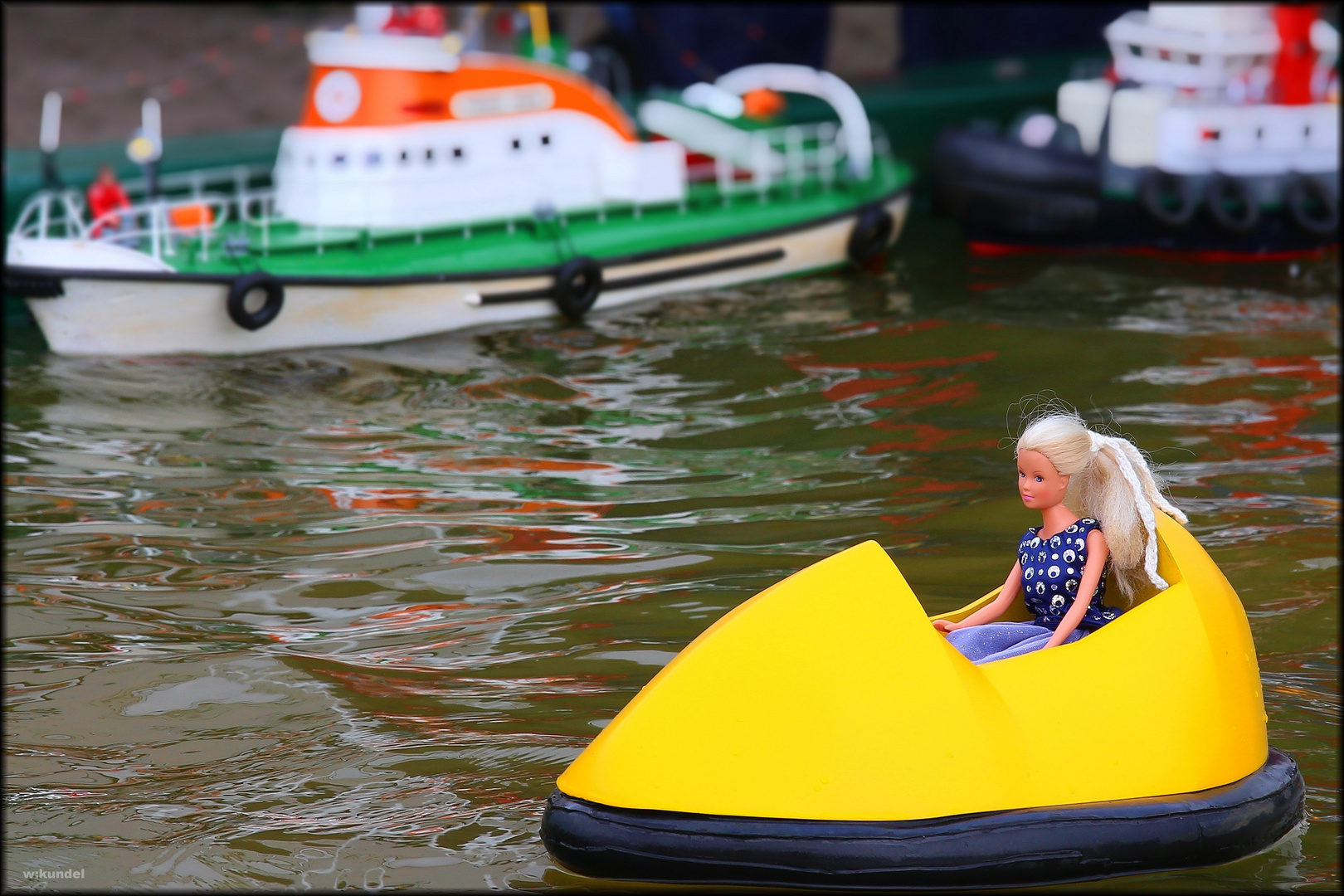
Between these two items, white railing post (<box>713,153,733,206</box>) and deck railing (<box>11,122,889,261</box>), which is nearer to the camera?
deck railing (<box>11,122,889,261</box>)

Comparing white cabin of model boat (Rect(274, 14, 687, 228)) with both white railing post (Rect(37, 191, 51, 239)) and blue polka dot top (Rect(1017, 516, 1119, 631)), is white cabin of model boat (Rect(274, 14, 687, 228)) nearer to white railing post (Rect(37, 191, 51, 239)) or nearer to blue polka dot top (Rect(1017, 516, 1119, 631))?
white railing post (Rect(37, 191, 51, 239))

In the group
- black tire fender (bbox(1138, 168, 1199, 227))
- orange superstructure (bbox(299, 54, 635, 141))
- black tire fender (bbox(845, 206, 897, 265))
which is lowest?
black tire fender (bbox(845, 206, 897, 265))

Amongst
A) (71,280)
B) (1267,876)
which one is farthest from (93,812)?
(71,280)

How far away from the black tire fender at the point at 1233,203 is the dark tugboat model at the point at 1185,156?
1 cm

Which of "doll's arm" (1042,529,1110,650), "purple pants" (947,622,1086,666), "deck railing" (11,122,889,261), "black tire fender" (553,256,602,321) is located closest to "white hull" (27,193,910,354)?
"black tire fender" (553,256,602,321)

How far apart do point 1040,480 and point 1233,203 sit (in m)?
10.6

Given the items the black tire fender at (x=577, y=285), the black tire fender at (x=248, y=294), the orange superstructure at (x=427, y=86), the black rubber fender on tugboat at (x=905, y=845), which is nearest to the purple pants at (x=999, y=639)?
the black rubber fender on tugboat at (x=905, y=845)

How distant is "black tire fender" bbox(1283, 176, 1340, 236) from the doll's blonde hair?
10570mm

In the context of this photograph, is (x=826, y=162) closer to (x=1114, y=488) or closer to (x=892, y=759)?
(x=1114, y=488)

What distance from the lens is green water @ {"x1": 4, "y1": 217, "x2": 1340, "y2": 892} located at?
4363mm

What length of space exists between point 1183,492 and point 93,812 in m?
5.01

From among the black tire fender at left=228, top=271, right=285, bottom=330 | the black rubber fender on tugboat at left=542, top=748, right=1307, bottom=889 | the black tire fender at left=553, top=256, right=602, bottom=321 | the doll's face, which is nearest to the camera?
the black rubber fender on tugboat at left=542, top=748, right=1307, bottom=889

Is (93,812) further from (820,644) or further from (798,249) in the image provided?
(798,249)

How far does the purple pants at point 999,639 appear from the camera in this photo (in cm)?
397
